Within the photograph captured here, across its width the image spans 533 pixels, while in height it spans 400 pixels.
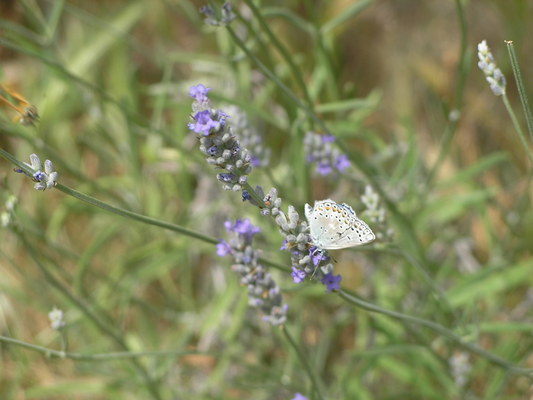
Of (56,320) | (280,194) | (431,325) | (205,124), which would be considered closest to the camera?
(205,124)

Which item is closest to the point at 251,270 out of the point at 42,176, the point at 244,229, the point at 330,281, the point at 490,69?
the point at 244,229

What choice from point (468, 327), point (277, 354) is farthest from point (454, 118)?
point (277, 354)

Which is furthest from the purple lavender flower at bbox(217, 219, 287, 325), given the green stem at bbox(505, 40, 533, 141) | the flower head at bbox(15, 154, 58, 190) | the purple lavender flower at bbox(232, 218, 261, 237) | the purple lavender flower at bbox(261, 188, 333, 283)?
the green stem at bbox(505, 40, 533, 141)

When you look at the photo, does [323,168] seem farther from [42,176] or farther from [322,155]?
[42,176]

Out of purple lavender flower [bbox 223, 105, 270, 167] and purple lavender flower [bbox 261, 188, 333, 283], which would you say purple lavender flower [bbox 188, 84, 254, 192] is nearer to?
purple lavender flower [bbox 261, 188, 333, 283]

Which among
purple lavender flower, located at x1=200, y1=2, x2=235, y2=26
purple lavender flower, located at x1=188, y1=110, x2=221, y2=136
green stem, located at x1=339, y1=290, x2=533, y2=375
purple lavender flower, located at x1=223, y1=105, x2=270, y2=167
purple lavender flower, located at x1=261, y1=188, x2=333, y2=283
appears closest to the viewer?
purple lavender flower, located at x1=188, y1=110, x2=221, y2=136

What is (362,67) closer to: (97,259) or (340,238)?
(97,259)
